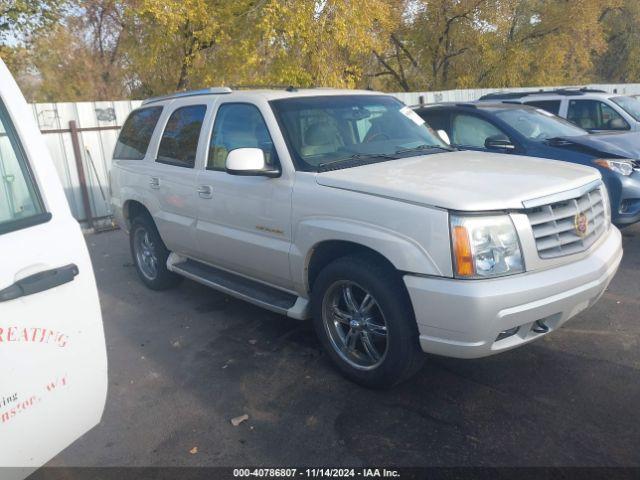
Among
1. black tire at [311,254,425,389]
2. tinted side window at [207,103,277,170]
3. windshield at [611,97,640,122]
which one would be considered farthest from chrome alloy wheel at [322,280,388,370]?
windshield at [611,97,640,122]

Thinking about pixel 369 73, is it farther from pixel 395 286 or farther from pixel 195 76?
pixel 395 286

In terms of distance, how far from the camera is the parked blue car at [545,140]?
6012mm

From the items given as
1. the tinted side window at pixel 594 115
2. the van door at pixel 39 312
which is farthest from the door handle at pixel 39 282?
the tinted side window at pixel 594 115

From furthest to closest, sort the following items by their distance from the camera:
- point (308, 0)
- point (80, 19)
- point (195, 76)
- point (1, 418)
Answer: point (80, 19), point (195, 76), point (308, 0), point (1, 418)

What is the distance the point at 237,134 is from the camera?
450cm

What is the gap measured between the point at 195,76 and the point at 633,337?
8929 mm

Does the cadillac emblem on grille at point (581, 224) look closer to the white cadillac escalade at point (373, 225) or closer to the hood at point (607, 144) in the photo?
the white cadillac escalade at point (373, 225)

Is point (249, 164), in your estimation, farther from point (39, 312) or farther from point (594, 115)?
point (594, 115)

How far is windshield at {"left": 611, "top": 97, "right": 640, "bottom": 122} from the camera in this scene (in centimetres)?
929

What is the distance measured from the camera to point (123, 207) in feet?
20.1

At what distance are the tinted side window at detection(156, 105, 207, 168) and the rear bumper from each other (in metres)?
2.71

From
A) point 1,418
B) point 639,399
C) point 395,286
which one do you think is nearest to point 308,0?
point 395,286

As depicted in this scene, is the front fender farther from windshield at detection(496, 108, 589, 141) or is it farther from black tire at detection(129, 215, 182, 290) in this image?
windshield at detection(496, 108, 589, 141)

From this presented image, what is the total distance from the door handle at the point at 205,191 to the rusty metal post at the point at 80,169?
18.4 feet
